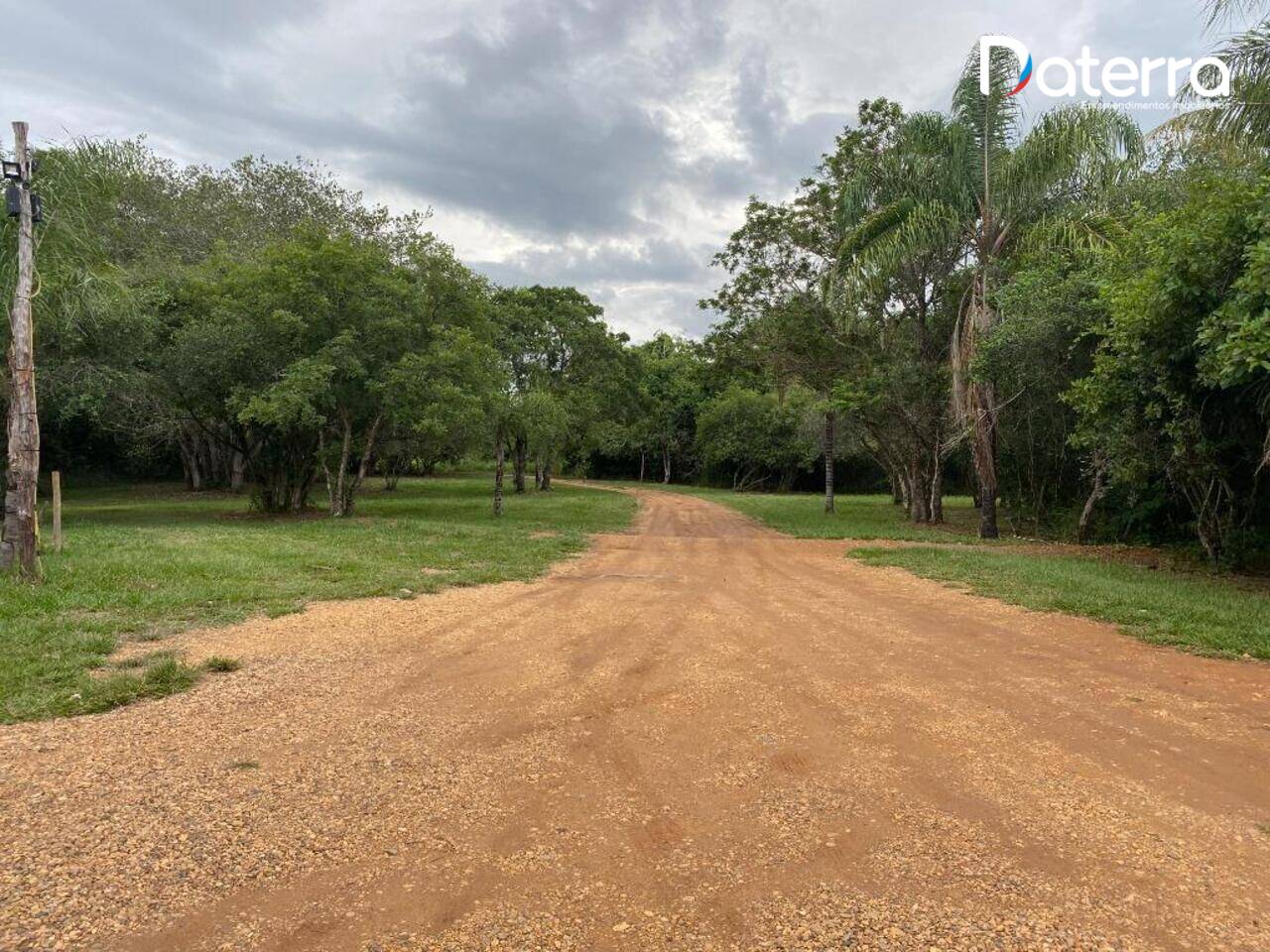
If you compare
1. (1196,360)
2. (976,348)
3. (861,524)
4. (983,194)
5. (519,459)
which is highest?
Answer: (983,194)

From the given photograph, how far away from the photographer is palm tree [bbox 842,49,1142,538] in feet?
44.4

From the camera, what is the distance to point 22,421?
8422 mm

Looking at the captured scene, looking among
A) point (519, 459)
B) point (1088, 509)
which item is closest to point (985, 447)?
point (1088, 509)

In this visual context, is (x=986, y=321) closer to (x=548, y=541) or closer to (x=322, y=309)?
(x=548, y=541)

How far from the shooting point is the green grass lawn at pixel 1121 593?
668cm

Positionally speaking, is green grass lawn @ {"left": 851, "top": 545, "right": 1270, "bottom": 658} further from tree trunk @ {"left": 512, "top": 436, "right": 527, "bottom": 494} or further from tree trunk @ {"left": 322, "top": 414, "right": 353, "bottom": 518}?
tree trunk @ {"left": 512, "top": 436, "right": 527, "bottom": 494}

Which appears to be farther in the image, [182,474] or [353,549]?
[182,474]

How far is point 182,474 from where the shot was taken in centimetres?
3609

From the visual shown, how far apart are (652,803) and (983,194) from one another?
51.5 feet

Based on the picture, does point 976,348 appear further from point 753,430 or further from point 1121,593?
point 753,430

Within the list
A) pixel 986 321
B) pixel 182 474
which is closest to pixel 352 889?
pixel 986 321

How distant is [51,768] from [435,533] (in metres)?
11.4

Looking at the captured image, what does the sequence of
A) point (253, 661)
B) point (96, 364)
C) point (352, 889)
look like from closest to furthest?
point (352, 889)
point (253, 661)
point (96, 364)

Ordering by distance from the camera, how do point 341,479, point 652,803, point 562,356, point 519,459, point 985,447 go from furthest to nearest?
point 519,459, point 562,356, point 341,479, point 985,447, point 652,803
